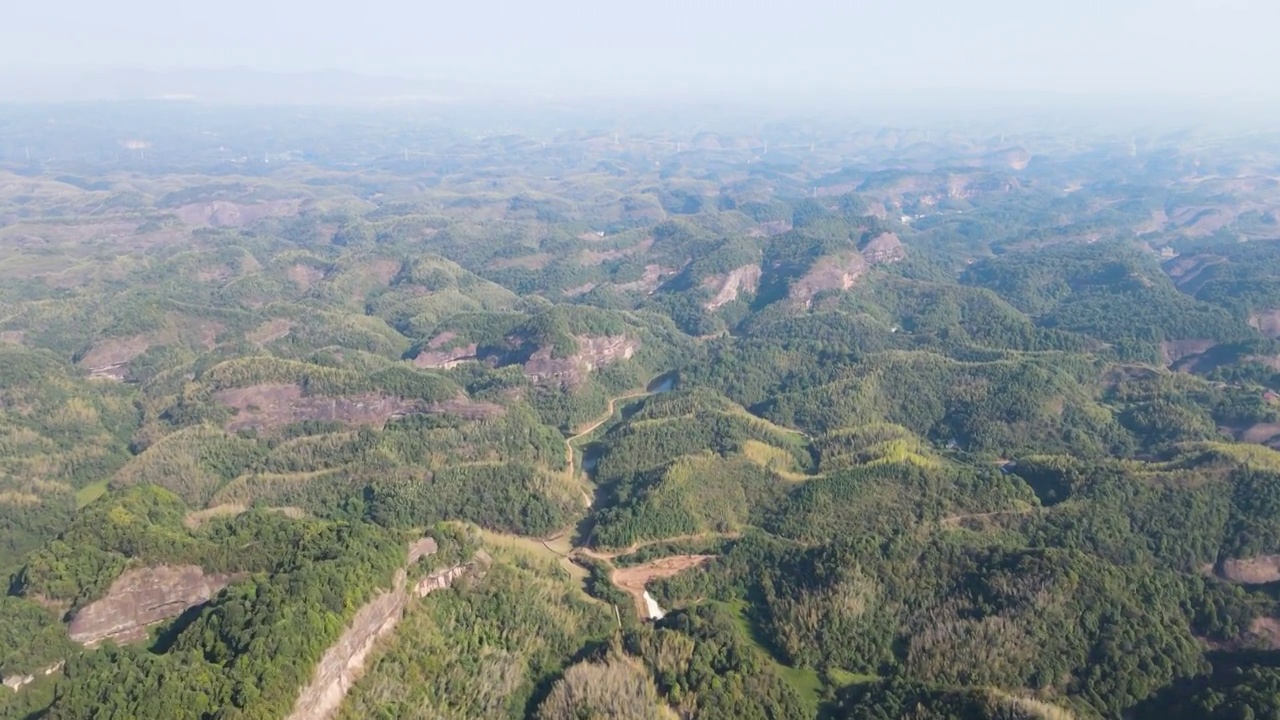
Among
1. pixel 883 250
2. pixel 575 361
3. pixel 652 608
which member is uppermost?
pixel 883 250

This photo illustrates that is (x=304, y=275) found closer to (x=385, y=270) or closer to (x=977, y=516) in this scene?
(x=385, y=270)

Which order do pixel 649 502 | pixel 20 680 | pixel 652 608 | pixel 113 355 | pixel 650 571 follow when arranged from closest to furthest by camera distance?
pixel 20 680 → pixel 652 608 → pixel 650 571 → pixel 649 502 → pixel 113 355

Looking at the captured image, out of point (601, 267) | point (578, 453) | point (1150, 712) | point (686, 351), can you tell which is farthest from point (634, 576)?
point (601, 267)

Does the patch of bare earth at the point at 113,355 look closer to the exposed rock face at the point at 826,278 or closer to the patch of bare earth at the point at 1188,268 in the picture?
the exposed rock face at the point at 826,278

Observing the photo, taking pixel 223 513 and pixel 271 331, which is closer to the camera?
pixel 223 513

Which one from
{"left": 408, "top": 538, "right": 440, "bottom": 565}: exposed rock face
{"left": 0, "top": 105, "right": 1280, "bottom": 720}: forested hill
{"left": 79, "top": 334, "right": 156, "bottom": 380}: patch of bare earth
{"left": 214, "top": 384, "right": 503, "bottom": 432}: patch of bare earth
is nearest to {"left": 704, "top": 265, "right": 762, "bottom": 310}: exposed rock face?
{"left": 0, "top": 105, "right": 1280, "bottom": 720}: forested hill

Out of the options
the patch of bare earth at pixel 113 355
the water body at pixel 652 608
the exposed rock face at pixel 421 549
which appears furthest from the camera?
the patch of bare earth at pixel 113 355

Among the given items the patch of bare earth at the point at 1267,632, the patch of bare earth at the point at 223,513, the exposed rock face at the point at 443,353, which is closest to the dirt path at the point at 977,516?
the patch of bare earth at the point at 1267,632

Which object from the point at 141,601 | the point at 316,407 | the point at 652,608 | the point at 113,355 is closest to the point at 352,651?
the point at 141,601
